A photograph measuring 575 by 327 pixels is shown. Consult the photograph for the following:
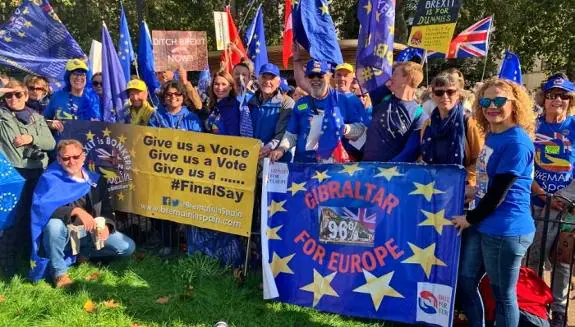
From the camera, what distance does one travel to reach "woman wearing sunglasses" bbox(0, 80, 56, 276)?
4.82 meters

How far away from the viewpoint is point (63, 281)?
454 cm

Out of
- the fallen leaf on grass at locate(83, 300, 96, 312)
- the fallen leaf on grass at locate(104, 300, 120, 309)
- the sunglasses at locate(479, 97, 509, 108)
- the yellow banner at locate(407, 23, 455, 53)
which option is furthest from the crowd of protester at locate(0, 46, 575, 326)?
the yellow banner at locate(407, 23, 455, 53)

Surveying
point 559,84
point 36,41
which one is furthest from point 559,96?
point 36,41

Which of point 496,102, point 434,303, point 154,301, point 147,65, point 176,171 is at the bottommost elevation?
point 154,301

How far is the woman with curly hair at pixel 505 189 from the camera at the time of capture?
2.95 m

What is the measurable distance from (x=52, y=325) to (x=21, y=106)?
2.37 metres

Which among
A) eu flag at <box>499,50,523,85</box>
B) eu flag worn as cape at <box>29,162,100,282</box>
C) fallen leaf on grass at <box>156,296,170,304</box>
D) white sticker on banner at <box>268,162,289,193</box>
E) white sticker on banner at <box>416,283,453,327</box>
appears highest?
eu flag at <box>499,50,523,85</box>

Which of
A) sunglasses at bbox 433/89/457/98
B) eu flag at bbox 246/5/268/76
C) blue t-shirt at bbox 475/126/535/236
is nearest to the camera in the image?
blue t-shirt at bbox 475/126/535/236

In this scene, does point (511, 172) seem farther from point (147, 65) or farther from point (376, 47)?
point (147, 65)

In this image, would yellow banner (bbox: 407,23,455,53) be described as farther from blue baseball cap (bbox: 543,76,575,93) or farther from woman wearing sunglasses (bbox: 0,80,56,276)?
woman wearing sunglasses (bbox: 0,80,56,276)

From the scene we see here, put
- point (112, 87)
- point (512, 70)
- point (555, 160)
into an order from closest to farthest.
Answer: point (555, 160)
point (112, 87)
point (512, 70)

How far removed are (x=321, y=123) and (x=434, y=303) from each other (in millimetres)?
1698

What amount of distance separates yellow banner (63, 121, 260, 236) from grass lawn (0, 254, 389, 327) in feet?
1.60

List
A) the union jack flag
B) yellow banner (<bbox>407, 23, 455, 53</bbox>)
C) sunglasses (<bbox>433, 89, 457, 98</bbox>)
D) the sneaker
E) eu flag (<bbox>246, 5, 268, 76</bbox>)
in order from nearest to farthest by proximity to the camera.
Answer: sunglasses (<bbox>433, 89, 457, 98</bbox>) < the sneaker < eu flag (<bbox>246, 5, 268, 76</bbox>) < yellow banner (<bbox>407, 23, 455, 53</bbox>) < the union jack flag
